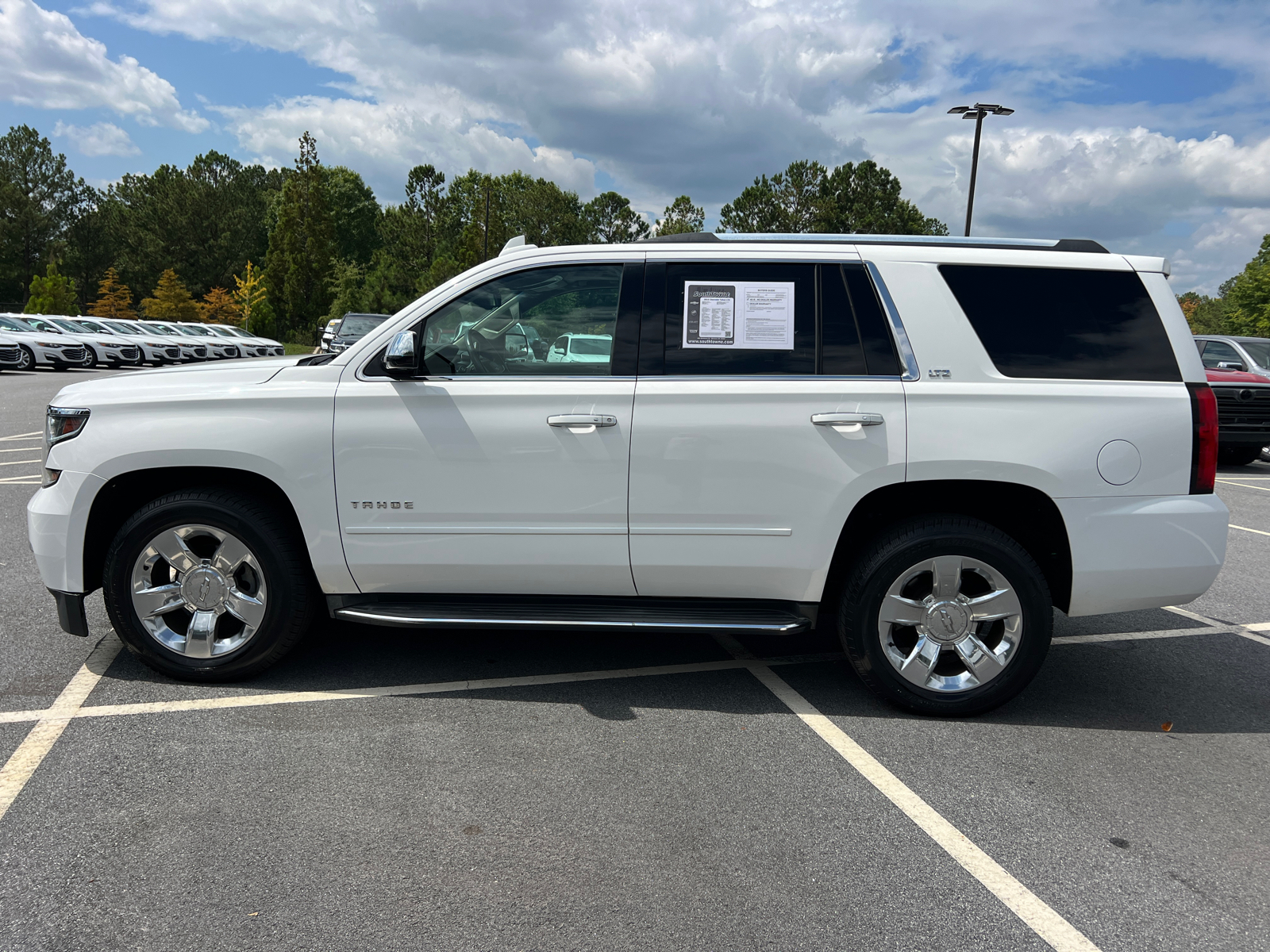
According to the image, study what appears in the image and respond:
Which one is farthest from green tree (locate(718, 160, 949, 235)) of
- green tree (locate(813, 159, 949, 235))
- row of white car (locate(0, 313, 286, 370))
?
row of white car (locate(0, 313, 286, 370))

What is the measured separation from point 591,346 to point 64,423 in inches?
92.6

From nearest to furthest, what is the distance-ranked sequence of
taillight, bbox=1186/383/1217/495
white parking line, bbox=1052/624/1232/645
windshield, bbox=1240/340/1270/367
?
taillight, bbox=1186/383/1217/495 < white parking line, bbox=1052/624/1232/645 < windshield, bbox=1240/340/1270/367

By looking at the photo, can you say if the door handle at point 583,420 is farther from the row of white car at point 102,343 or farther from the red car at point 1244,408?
the row of white car at point 102,343

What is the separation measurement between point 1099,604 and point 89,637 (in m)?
4.88

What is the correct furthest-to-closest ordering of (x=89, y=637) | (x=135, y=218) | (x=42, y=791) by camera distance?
1. (x=135, y=218)
2. (x=89, y=637)
3. (x=42, y=791)

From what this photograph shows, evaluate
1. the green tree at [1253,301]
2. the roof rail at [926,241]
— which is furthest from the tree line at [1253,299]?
the roof rail at [926,241]

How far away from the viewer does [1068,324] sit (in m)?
3.77

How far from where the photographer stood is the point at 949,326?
3771 mm

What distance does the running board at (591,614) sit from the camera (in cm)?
375

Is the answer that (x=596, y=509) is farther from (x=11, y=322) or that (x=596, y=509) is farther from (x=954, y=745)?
(x=11, y=322)

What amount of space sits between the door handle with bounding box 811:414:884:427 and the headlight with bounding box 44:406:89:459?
3.16 metres

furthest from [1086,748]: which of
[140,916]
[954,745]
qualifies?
[140,916]

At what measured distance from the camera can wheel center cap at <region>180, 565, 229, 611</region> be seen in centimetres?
396

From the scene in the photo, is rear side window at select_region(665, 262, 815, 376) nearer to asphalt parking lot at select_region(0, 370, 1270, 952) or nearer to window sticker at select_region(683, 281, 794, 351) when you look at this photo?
window sticker at select_region(683, 281, 794, 351)
